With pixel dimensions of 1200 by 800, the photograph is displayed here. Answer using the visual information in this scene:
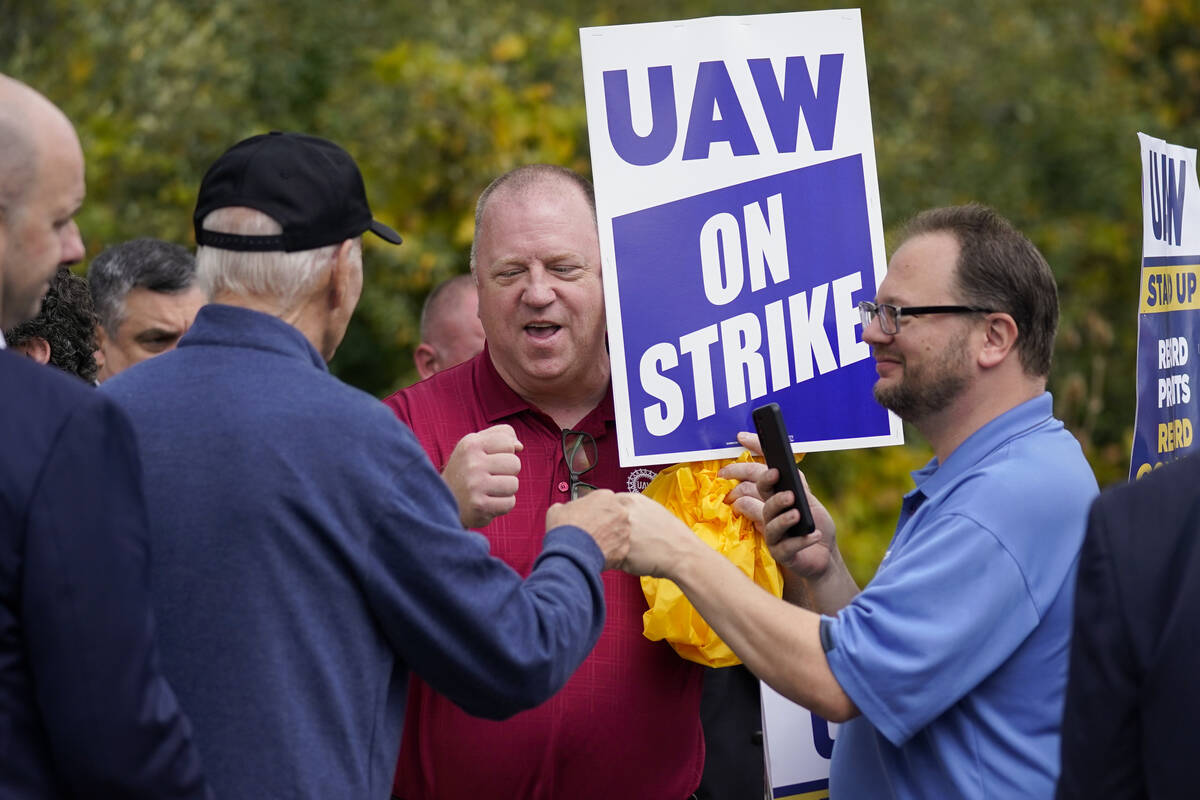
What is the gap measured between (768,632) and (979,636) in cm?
39

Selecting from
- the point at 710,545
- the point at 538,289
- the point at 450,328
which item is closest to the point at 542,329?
the point at 538,289

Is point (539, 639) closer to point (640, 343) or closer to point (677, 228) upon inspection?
point (640, 343)

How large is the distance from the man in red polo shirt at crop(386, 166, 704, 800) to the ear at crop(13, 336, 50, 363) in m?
0.92

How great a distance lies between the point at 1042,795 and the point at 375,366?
571cm

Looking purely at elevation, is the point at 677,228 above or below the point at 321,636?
above

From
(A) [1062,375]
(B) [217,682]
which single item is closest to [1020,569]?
(B) [217,682]

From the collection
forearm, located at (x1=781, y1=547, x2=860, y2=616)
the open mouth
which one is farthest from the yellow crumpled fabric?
the open mouth

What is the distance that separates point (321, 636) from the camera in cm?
213

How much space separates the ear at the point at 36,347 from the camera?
356 cm

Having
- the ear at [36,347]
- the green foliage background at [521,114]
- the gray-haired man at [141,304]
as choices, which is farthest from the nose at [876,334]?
the green foliage background at [521,114]

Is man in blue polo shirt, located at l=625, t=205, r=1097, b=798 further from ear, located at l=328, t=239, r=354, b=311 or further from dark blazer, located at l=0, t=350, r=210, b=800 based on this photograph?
dark blazer, located at l=0, t=350, r=210, b=800

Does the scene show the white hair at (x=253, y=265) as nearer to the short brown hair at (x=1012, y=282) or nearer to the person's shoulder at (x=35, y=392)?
the person's shoulder at (x=35, y=392)

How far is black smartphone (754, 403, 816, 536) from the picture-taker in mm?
2951

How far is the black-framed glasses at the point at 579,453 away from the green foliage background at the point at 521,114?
333cm
